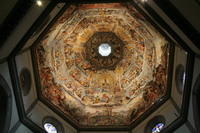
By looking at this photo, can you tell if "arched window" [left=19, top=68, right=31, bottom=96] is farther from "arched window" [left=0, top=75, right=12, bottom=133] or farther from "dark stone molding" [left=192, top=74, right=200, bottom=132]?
"dark stone molding" [left=192, top=74, right=200, bottom=132]

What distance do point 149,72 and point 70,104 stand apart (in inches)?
202

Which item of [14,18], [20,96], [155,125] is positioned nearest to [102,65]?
[155,125]

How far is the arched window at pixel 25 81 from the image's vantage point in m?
12.9

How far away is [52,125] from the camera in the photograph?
14352mm

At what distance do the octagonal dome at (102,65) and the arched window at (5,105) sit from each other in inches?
127

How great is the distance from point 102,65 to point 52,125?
574 centimetres

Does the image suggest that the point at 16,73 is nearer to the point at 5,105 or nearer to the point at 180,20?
the point at 5,105

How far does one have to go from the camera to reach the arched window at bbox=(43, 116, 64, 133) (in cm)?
1401

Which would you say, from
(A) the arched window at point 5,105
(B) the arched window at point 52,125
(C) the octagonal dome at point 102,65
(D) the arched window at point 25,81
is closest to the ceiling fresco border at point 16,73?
(A) the arched window at point 5,105

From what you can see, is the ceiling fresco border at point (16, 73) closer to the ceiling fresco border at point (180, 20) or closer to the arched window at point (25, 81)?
the arched window at point (25, 81)

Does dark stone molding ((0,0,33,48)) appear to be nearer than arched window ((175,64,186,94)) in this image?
Yes

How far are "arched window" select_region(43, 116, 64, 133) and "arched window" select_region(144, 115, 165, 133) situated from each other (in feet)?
15.2

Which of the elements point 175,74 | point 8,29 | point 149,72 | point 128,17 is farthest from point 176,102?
point 8,29

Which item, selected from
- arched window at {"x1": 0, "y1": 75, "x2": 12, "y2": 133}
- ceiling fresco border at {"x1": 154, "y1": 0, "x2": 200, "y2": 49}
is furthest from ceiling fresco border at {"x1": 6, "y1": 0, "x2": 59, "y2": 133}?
ceiling fresco border at {"x1": 154, "y1": 0, "x2": 200, "y2": 49}
